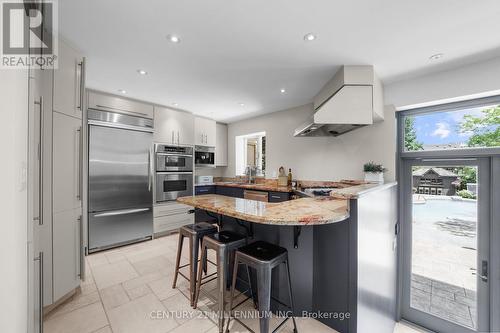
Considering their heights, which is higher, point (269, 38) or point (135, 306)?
point (269, 38)

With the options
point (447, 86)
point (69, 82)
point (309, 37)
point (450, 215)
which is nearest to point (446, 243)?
point (450, 215)

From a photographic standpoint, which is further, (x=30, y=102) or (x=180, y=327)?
(x=180, y=327)

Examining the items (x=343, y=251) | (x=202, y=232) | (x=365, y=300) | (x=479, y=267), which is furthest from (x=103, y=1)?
(x=479, y=267)

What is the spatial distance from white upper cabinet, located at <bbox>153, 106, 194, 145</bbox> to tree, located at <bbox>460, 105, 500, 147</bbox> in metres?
4.16

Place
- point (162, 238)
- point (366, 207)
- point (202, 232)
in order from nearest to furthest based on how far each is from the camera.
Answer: point (366, 207)
point (202, 232)
point (162, 238)

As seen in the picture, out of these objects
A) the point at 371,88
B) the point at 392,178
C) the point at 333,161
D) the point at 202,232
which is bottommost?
the point at 202,232

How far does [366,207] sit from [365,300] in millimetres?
698

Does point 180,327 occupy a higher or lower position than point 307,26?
lower

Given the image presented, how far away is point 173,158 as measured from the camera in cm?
389

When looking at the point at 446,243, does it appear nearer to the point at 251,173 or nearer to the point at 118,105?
the point at 251,173

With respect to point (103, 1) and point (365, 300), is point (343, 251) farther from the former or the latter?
point (103, 1)

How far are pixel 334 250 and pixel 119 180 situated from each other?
3195 mm

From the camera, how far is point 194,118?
4273mm

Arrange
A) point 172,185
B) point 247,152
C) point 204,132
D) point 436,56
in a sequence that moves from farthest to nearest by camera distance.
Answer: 1. point 247,152
2. point 204,132
3. point 172,185
4. point 436,56
